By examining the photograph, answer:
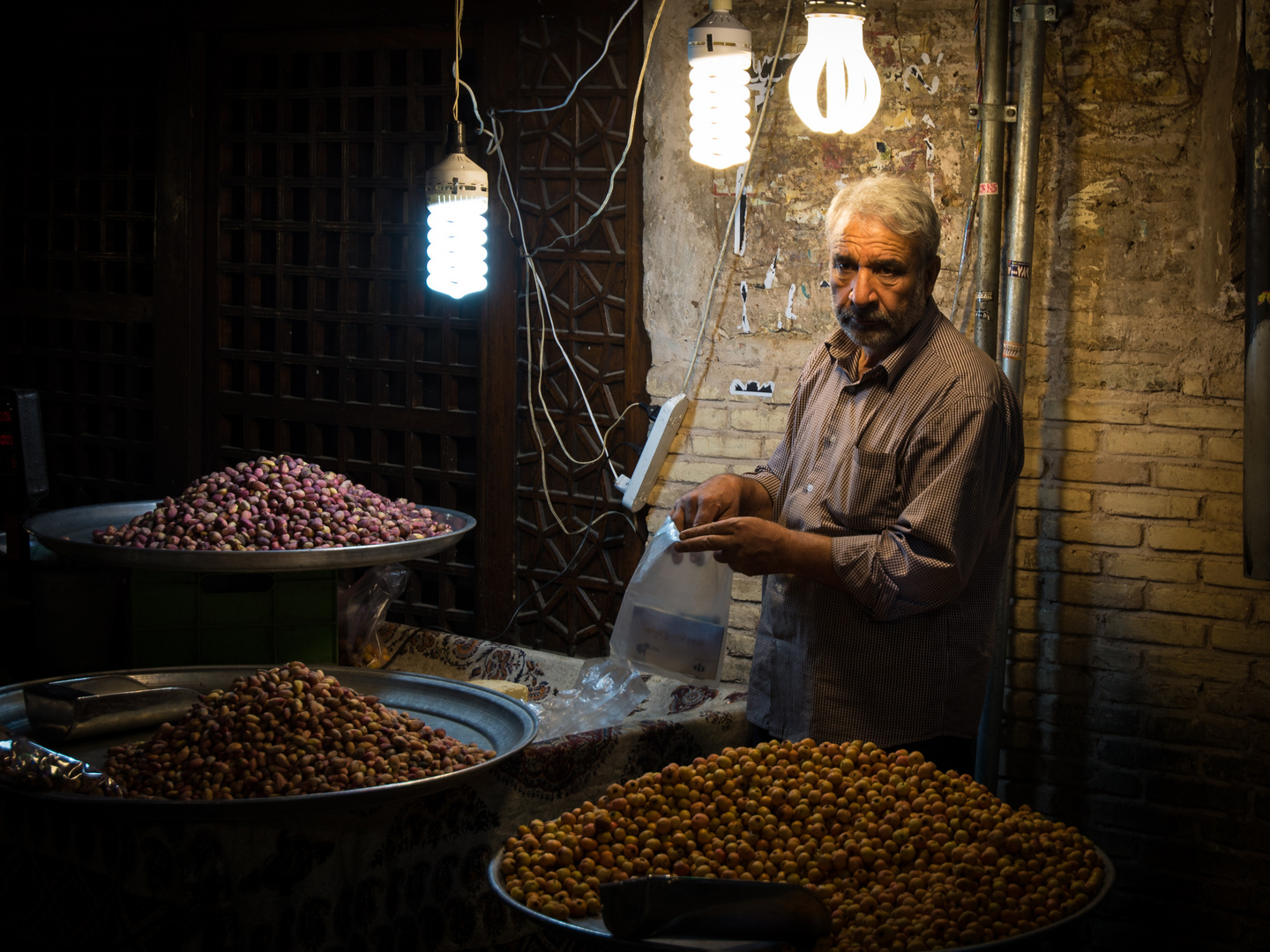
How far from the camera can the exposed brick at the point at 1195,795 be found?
10.0 ft

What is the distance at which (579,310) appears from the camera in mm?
3736

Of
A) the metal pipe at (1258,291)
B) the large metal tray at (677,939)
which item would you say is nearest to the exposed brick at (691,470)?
the metal pipe at (1258,291)

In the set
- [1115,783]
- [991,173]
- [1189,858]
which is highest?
[991,173]

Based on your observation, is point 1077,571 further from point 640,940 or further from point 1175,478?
point 640,940

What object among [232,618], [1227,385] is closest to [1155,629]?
[1227,385]

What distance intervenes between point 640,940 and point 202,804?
33.8 inches

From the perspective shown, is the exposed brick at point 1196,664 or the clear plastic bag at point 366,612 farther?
the clear plastic bag at point 366,612

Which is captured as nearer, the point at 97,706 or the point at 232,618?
the point at 97,706

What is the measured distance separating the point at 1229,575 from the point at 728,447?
1447 millimetres

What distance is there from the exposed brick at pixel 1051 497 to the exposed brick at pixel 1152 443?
15 centimetres

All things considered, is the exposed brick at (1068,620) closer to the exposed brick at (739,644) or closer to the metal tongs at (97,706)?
the exposed brick at (739,644)

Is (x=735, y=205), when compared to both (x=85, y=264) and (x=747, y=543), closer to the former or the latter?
(x=747, y=543)

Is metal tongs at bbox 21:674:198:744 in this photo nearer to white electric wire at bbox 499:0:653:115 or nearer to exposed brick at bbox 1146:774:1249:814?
white electric wire at bbox 499:0:653:115

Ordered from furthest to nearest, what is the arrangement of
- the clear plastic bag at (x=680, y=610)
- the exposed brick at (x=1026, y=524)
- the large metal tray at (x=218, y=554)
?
the exposed brick at (x=1026, y=524), the clear plastic bag at (x=680, y=610), the large metal tray at (x=218, y=554)
